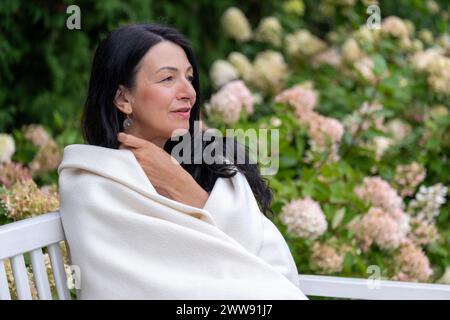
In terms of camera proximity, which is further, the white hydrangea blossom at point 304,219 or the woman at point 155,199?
the white hydrangea blossom at point 304,219

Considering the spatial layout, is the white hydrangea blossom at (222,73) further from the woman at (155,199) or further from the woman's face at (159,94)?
the woman's face at (159,94)

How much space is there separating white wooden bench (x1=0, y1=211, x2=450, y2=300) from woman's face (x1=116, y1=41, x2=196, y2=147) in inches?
11.3

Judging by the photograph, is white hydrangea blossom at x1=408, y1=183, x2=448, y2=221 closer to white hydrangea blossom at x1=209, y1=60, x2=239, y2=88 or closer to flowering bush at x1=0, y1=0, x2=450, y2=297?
flowering bush at x1=0, y1=0, x2=450, y2=297

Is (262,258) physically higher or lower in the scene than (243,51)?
lower

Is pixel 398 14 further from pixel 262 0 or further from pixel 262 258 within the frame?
pixel 262 258

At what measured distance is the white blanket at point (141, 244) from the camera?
165 centimetres

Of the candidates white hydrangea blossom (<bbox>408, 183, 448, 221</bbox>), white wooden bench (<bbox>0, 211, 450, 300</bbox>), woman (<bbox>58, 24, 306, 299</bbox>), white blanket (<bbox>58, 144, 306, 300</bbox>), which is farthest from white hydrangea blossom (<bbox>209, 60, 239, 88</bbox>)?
white blanket (<bbox>58, 144, 306, 300</bbox>)

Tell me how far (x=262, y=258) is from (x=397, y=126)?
1.86 m

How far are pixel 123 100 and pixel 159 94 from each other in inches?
3.8

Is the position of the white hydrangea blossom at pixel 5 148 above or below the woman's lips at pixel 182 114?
below

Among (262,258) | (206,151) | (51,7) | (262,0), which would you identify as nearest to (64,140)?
(51,7)

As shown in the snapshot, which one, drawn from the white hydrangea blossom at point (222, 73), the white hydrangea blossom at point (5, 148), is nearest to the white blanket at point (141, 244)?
the white hydrangea blossom at point (5, 148)

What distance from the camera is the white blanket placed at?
1.65 m

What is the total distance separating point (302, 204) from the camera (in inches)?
99.1
